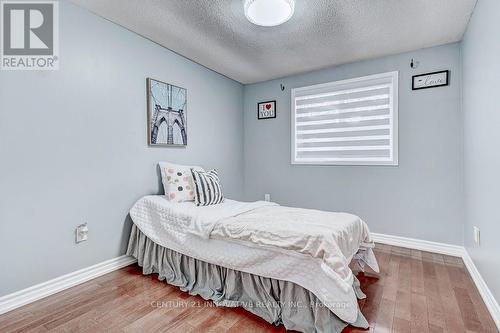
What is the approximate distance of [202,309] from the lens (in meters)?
1.75

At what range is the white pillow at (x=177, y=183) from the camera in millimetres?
2482

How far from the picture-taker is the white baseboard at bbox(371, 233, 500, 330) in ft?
5.43

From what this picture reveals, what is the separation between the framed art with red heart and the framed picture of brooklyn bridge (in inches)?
52.5

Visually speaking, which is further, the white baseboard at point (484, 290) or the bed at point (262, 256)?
the white baseboard at point (484, 290)

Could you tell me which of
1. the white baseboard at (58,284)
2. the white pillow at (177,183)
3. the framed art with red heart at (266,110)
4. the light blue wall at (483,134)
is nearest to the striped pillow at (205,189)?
the white pillow at (177,183)

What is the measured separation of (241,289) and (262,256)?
360 millimetres

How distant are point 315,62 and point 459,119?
1691 millimetres

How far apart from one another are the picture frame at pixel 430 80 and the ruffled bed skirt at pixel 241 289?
2.28 meters

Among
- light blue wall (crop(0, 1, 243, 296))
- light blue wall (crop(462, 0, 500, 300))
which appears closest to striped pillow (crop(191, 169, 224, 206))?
light blue wall (crop(0, 1, 243, 296))

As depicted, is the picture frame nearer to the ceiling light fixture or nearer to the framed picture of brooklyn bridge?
the ceiling light fixture

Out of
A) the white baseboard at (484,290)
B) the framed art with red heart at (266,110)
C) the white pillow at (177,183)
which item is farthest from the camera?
the framed art with red heart at (266,110)

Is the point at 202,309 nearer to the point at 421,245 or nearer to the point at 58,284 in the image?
the point at 58,284

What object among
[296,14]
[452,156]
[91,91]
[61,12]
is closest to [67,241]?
[91,91]

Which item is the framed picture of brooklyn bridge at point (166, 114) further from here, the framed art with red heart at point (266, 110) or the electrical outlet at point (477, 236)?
the electrical outlet at point (477, 236)
